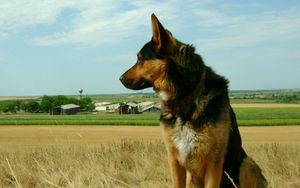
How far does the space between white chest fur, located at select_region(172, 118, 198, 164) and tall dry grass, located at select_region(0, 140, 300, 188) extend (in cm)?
184

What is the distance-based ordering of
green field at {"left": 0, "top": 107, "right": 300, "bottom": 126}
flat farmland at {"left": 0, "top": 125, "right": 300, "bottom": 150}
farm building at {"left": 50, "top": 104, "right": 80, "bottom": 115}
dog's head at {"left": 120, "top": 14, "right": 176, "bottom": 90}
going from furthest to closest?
farm building at {"left": 50, "top": 104, "right": 80, "bottom": 115}, green field at {"left": 0, "top": 107, "right": 300, "bottom": 126}, flat farmland at {"left": 0, "top": 125, "right": 300, "bottom": 150}, dog's head at {"left": 120, "top": 14, "right": 176, "bottom": 90}

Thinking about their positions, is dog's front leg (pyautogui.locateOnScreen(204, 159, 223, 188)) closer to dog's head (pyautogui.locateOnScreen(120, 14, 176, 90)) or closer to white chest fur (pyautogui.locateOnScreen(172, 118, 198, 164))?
white chest fur (pyautogui.locateOnScreen(172, 118, 198, 164))

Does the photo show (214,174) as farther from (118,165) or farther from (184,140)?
(118,165)

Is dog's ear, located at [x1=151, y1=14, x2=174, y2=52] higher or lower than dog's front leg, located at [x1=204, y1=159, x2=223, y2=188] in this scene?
higher

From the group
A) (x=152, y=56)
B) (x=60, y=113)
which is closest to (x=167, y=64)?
(x=152, y=56)

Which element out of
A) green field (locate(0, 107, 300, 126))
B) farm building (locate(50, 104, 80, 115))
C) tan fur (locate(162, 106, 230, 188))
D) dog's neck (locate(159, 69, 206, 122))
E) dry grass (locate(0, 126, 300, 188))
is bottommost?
green field (locate(0, 107, 300, 126))

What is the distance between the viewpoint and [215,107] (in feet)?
17.3

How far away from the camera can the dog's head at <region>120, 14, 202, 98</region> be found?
17.1 ft

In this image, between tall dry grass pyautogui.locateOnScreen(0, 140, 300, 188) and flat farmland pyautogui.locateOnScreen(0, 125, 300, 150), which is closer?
tall dry grass pyautogui.locateOnScreen(0, 140, 300, 188)

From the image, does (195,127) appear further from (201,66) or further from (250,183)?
(250,183)

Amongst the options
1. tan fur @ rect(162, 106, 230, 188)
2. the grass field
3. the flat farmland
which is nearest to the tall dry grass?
tan fur @ rect(162, 106, 230, 188)

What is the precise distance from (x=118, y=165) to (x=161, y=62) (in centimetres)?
517

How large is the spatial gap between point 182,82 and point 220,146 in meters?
0.87

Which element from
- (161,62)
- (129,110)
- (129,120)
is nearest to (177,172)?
(161,62)
